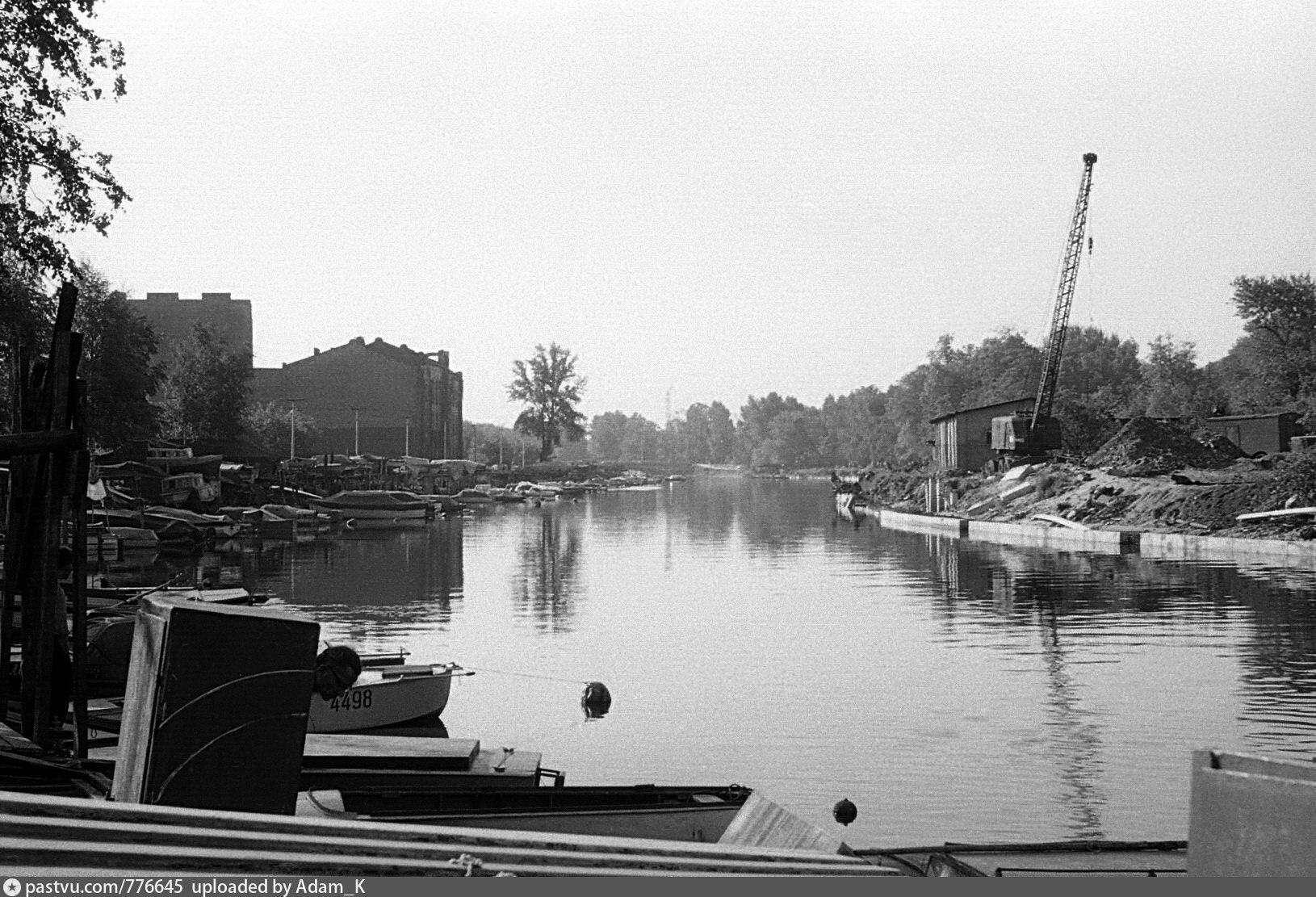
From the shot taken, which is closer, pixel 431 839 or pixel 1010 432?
pixel 431 839

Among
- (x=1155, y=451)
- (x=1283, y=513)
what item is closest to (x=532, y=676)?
(x=1283, y=513)

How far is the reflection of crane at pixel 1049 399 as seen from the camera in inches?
3565

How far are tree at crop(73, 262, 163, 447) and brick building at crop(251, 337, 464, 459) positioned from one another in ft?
170

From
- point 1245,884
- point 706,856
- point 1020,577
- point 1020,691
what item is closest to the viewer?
point 1245,884

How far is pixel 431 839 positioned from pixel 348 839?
350 millimetres

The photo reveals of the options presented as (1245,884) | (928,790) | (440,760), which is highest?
(1245,884)

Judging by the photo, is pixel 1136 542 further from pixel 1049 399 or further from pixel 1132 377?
pixel 1132 377

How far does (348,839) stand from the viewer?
5.36 metres

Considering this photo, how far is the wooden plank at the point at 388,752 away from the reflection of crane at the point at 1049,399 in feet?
268

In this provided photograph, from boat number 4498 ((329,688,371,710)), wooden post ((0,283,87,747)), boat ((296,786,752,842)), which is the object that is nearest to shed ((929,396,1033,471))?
boat number 4498 ((329,688,371,710))

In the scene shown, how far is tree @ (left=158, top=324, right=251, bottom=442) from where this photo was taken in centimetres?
8506

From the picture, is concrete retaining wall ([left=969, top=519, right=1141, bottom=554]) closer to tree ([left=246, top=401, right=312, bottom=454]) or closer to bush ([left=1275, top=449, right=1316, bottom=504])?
bush ([left=1275, top=449, right=1316, bottom=504])

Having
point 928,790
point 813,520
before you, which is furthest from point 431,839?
point 813,520

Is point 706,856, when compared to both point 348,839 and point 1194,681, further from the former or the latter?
point 1194,681
